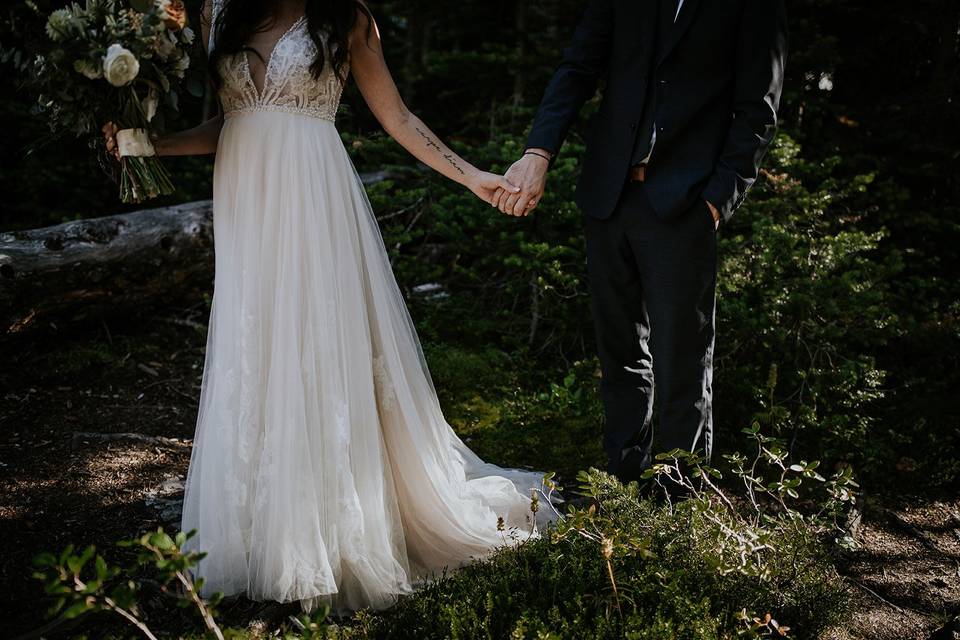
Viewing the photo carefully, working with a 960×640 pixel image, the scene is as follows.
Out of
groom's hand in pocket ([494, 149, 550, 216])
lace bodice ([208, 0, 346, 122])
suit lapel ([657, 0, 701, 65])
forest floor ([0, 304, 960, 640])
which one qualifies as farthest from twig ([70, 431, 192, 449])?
suit lapel ([657, 0, 701, 65])

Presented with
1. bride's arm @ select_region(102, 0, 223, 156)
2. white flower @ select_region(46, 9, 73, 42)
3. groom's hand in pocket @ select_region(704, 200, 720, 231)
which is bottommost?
groom's hand in pocket @ select_region(704, 200, 720, 231)

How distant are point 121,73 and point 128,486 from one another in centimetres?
194

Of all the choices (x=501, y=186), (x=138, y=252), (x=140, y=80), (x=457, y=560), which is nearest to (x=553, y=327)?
(x=501, y=186)

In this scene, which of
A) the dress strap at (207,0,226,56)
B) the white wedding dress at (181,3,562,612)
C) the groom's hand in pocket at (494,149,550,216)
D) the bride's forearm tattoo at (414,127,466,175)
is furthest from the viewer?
the groom's hand in pocket at (494,149,550,216)

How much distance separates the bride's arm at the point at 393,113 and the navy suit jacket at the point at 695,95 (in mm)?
546

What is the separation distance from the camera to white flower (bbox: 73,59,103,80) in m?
2.09

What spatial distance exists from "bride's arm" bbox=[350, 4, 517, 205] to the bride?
0.01 metres

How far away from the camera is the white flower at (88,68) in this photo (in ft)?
6.86

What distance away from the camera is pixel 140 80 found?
7.35 ft

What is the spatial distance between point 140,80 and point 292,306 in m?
0.86

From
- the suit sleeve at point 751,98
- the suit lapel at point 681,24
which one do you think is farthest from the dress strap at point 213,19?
the suit sleeve at point 751,98

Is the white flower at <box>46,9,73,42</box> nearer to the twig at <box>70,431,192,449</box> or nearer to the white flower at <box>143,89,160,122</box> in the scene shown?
the white flower at <box>143,89,160,122</box>

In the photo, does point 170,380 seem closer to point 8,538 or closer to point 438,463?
point 8,538

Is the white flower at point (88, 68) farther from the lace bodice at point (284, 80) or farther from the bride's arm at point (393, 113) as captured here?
the bride's arm at point (393, 113)
